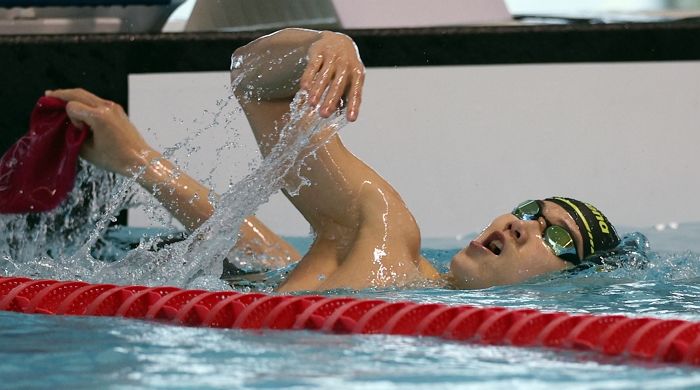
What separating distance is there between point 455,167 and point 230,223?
4.51 feet

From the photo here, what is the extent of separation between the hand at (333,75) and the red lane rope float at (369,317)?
0.34 metres

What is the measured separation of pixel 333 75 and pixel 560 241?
2.30 ft

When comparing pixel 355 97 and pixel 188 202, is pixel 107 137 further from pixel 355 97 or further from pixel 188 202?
pixel 355 97

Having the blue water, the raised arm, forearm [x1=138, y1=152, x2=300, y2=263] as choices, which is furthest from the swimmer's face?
forearm [x1=138, y1=152, x2=300, y2=263]

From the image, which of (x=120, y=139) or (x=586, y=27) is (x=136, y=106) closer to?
(x=120, y=139)

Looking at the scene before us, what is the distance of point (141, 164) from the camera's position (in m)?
2.98

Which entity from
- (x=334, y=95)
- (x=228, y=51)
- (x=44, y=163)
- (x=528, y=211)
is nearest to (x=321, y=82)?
(x=334, y=95)

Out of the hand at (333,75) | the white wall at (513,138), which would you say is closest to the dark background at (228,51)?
the white wall at (513,138)

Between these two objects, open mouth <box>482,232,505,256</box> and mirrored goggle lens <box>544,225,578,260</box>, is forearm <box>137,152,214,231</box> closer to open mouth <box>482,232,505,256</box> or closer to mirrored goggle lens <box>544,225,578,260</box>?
open mouth <box>482,232,505,256</box>

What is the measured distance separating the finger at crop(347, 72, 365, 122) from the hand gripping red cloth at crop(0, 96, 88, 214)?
1.01 metres

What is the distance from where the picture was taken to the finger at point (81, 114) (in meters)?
2.97

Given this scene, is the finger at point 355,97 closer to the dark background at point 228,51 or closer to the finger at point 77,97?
the finger at point 77,97

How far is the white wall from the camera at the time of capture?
3.83 meters

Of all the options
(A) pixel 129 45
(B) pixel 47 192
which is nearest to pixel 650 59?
(A) pixel 129 45
